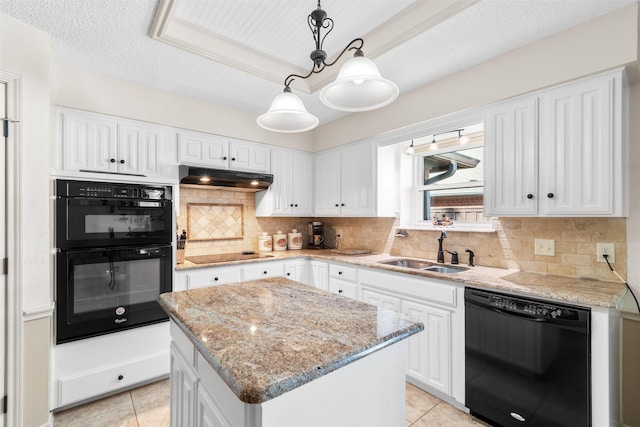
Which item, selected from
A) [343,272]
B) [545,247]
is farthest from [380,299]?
[545,247]

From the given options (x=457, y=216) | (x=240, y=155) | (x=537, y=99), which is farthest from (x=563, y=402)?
(x=240, y=155)

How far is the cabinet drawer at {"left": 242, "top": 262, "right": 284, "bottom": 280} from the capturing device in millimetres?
2945

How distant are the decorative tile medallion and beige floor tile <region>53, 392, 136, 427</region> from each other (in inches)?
58.0

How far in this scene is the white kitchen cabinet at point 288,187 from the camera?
11.6 ft

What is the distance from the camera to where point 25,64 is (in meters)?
1.80

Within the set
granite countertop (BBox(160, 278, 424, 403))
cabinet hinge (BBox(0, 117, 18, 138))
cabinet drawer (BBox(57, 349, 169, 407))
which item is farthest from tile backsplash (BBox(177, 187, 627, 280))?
granite countertop (BBox(160, 278, 424, 403))

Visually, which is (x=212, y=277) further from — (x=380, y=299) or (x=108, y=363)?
(x=380, y=299)

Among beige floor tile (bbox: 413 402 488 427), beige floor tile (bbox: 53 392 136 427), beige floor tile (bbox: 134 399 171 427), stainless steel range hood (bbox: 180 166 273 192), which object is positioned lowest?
beige floor tile (bbox: 53 392 136 427)

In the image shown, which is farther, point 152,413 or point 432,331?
point 432,331

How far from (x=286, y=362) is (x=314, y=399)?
16cm

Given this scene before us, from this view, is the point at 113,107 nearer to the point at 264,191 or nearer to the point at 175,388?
the point at 264,191

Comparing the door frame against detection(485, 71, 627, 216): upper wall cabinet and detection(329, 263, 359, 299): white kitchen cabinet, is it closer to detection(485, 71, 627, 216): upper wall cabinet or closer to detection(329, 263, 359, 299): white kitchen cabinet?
detection(329, 263, 359, 299): white kitchen cabinet

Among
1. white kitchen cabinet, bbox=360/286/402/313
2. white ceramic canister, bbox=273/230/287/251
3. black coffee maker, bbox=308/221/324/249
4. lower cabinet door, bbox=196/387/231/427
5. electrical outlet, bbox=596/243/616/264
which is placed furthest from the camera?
black coffee maker, bbox=308/221/324/249

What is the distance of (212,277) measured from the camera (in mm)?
2734
